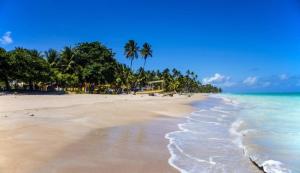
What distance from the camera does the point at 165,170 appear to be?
280 inches

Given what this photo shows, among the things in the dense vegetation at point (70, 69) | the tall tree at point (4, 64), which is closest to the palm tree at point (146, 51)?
the dense vegetation at point (70, 69)

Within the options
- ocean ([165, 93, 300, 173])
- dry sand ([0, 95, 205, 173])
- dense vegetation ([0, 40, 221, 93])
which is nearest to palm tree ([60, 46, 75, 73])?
dense vegetation ([0, 40, 221, 93])

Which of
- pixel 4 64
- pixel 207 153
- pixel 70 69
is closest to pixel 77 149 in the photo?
pixel 207 153

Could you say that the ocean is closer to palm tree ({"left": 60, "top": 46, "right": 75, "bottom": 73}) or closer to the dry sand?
the dry sand

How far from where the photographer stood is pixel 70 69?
64.0 m

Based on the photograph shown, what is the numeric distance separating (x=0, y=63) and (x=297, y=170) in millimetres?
43884

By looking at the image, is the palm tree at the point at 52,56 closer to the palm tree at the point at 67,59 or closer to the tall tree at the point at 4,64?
the palm tree at the point at 67,59

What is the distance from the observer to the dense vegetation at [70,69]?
46.5m

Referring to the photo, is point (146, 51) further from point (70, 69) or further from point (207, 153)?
point (207, 153)

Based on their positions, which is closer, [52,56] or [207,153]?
[207,153]

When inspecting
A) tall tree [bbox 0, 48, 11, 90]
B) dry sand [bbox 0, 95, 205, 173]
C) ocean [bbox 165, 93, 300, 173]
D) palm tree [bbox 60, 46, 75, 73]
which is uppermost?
palm tree [bbox 60, 46, 75, 73]

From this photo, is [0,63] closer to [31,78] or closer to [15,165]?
[31,78]

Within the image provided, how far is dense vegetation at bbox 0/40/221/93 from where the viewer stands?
46.5 m

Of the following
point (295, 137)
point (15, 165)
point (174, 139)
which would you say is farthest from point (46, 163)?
point (295, 137)
